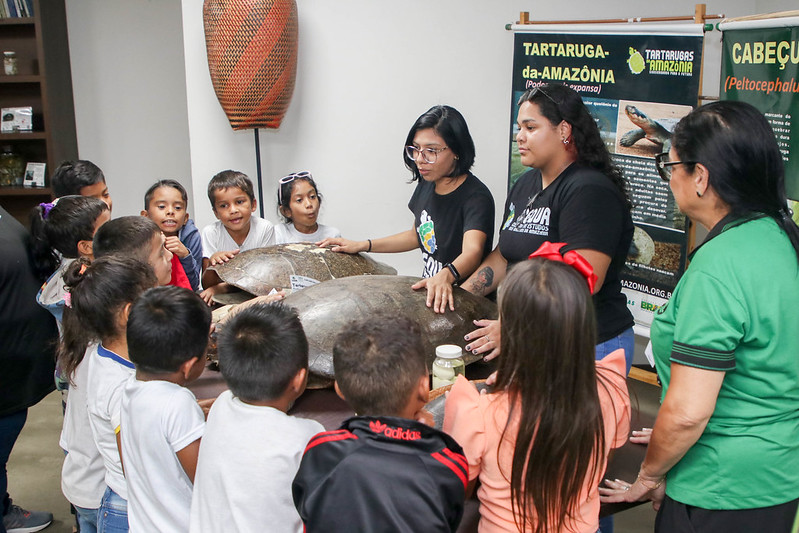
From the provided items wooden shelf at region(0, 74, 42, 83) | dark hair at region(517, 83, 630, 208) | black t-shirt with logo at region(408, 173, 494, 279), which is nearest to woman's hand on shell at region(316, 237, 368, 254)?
black t-shirt with logo at region(408, 173, 494, 279)

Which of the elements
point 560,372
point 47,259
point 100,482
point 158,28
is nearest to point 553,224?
point 560,372

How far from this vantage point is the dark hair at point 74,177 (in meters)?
2.88

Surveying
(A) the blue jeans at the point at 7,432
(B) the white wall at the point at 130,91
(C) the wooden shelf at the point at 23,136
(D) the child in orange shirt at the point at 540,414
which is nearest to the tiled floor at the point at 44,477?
(A) the blue jeans at the point at 7,432

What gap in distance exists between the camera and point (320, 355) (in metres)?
1.84

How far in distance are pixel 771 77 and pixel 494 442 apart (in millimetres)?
2261

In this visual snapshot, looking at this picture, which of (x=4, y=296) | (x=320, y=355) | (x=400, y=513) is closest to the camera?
(x=400, y=513)

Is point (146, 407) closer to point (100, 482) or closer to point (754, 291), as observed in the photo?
point (100, 482)

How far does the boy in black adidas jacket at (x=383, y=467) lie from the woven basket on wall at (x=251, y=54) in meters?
2.93

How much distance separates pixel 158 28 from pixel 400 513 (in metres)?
5.03

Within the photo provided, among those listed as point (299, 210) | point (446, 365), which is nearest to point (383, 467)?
point (446, 365)

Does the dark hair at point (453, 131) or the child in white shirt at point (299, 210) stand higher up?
Answer: the dark hair at point (453, 131)

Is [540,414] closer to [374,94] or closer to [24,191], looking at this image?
[374,94]

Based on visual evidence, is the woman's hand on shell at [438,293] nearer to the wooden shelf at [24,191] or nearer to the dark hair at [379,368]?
the dark hair at [379,368]

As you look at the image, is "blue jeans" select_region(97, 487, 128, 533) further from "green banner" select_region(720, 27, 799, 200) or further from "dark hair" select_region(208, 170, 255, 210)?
"green banner" select_region(720, 27, 799, 200)
